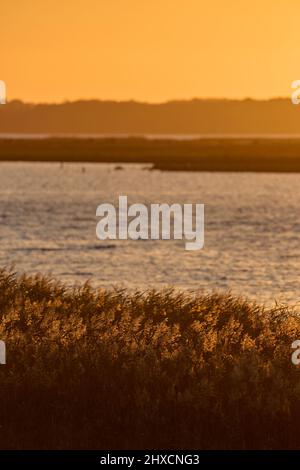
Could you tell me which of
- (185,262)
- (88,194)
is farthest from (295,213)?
(185,262)

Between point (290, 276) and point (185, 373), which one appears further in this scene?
point (290, 276)

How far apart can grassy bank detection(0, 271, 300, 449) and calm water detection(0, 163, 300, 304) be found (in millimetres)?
14011

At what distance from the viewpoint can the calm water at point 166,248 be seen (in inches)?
1592

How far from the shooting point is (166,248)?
55.3m

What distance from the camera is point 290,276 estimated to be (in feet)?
140

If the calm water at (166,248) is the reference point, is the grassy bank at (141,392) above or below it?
below

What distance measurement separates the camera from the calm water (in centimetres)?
4044

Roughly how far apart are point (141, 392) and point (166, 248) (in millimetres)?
39891

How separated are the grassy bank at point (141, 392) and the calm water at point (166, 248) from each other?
14.0 metres

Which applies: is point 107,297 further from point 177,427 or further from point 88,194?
point 88,194

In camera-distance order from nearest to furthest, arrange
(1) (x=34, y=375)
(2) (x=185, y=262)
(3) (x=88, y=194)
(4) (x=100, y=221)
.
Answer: (1) (x=34, y=375) → (2) (x=185, y=262) → (4) (x=100, y=221) → (3) (x=88, y=194)

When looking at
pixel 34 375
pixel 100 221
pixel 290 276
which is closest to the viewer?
pixel 34 375

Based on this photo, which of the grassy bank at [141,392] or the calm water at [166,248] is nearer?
the grassy bank at [141,392]
